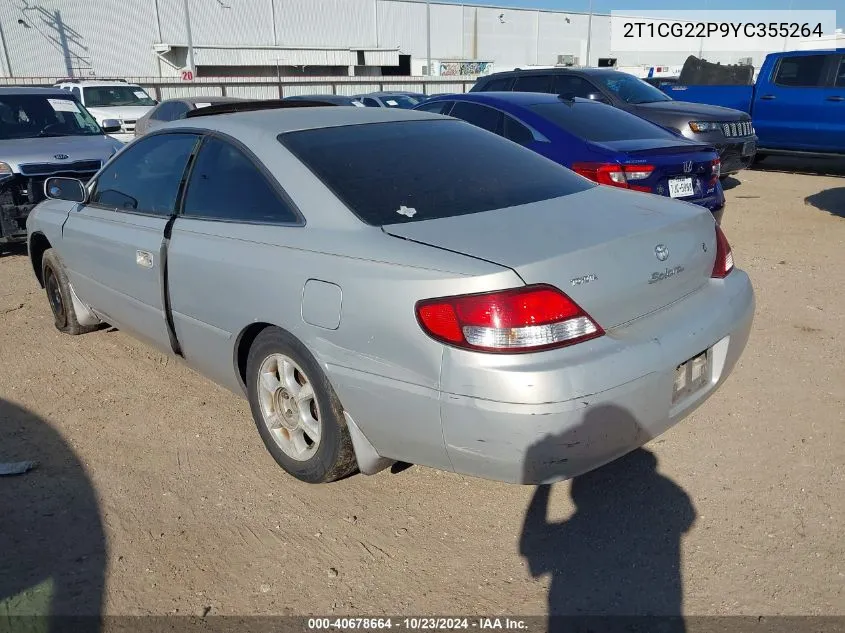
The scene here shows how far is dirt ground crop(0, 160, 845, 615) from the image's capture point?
2.44 m

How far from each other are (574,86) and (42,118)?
23.0 ft

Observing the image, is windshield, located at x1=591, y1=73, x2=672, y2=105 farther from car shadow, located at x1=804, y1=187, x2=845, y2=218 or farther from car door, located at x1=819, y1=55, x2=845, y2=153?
car door, located at x1=819, y1=55, x2=845, y2=153

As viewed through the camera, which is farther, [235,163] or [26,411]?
[26,411]

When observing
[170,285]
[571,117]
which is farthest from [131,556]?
[571,117]

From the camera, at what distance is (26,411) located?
389cm

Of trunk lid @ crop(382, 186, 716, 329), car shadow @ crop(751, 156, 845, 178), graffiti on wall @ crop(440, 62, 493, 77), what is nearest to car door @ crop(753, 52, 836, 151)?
car shadow @ crop(751, 156, 845, 178)

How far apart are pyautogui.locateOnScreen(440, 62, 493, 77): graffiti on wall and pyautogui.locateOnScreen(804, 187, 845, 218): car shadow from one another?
1929 inches

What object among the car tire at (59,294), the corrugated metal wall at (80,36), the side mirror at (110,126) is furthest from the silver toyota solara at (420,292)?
the corrugated metal wall at (80,36)

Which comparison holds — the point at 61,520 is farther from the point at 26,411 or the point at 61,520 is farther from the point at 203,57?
the point at 203,57

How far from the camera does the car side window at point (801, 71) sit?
1099 centimetres

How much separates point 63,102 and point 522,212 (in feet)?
25.2

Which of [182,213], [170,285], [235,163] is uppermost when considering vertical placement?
[235,163]

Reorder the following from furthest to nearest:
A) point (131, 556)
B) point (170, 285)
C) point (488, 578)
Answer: point (170, 285) → point (131, 556) → point (488, 578)

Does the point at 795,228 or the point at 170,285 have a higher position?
the point at 170,285
